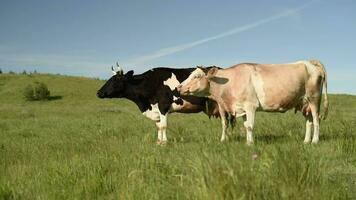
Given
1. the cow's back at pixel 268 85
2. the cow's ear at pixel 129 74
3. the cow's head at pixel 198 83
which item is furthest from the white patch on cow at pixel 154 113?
the cow's back at pixel 268 85

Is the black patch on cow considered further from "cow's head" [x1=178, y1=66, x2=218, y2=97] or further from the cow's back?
the cow's back

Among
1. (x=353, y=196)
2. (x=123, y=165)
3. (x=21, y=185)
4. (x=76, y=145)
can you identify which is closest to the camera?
(x=353, y=196)

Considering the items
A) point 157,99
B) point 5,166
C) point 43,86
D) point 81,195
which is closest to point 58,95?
point 43,86

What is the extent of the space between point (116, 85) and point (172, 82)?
189 centimetres

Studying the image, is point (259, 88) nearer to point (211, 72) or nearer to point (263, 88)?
point (263, 88)

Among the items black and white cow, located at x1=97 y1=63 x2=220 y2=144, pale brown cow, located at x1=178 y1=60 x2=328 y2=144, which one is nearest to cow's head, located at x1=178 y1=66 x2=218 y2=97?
pale brown cow, located at x1=178 y1=60 x2=328 y2=144

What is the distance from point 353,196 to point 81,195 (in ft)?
10.9

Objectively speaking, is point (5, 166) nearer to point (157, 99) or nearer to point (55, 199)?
point (55, 199)

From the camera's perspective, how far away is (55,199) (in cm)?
573

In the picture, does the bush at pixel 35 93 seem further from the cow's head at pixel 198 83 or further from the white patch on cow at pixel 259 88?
the white patch on cow at pixel 259 88

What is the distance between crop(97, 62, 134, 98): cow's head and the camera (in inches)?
559

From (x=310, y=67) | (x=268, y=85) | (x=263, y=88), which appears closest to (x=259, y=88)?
(x=263, y=88)

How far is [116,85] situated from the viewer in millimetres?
14227

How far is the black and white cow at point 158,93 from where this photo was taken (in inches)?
532
